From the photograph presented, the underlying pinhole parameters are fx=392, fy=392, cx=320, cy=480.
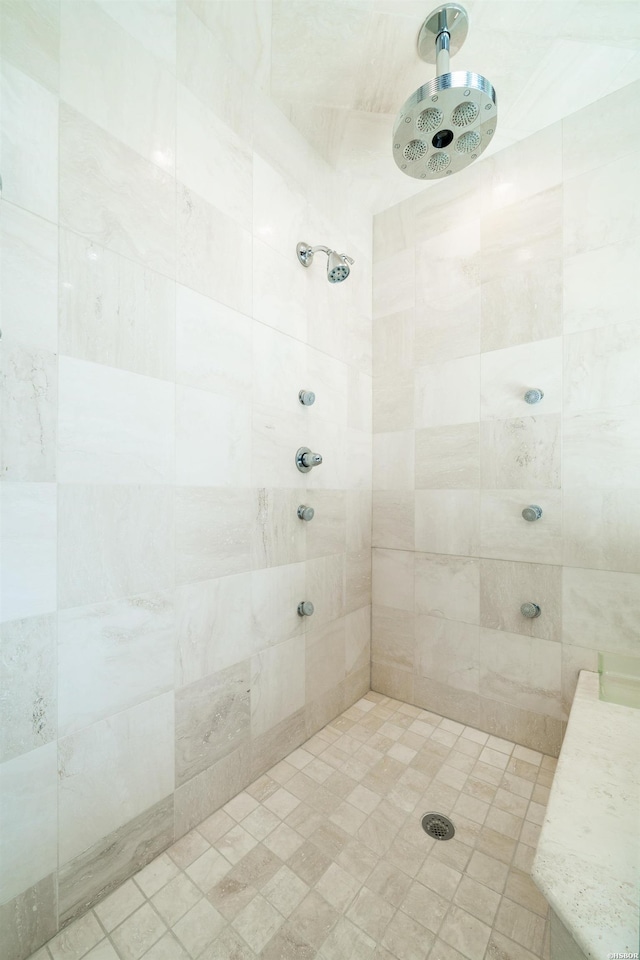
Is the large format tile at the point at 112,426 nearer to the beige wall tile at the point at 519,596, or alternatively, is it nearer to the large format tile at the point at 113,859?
the large format tile at the point at 113,859

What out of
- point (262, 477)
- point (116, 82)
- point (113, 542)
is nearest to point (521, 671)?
point (262, 477)

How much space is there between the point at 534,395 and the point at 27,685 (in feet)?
5.60

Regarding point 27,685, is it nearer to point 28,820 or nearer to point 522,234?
point 28,820

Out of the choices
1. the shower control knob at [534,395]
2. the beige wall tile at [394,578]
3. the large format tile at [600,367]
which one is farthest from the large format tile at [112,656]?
the large format tile at [600,367]

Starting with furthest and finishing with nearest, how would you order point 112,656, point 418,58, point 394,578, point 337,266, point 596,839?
point 394,578 → point 337,266 → point 418,58 → point 112,656 → point 596,839

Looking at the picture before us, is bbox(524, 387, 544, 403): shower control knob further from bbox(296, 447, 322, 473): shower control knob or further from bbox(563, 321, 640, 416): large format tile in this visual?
bbox(296, 447, 322, 473): shower control knob

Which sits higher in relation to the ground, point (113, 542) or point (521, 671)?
point (113, 542)

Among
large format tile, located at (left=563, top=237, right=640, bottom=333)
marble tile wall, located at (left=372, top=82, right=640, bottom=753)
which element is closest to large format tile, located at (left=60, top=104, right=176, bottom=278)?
marble tile wall, located at (left=372, top=82, right=640, bottom=753)

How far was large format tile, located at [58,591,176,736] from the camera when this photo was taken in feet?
2.87

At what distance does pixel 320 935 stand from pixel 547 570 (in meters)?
1.23

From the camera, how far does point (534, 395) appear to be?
1.45 meters

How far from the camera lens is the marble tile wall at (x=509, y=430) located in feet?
4.39

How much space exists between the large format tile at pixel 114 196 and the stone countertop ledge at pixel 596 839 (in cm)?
155

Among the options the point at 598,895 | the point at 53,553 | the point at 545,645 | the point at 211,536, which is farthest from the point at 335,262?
the point at 598,895
